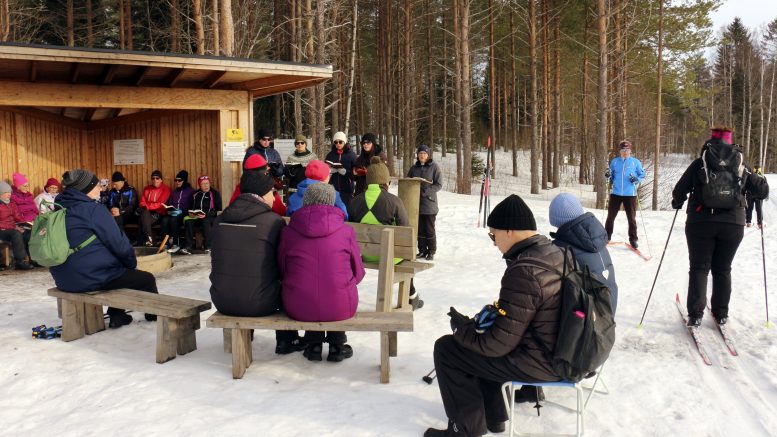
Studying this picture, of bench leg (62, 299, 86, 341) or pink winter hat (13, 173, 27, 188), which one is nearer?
bench leg (62, 299, 86, 341)

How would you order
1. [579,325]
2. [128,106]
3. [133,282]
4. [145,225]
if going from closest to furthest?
[579,325]
[133,282]
[128,106]
[145,225]

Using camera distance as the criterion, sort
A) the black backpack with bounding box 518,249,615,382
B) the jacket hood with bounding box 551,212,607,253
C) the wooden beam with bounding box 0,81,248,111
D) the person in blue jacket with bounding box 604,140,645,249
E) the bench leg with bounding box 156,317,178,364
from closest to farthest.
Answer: the black backpack with bounding box 518,249,615,382 < the jacket hood with bounding box 551,212,607,253 < the bench leg with bounding box 156,317,178,364 < the wooden beam with bounding box 0,81,248,111 < the person in blue jacket with bounding box 604,140,645,249

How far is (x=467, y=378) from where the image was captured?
3.26 meters

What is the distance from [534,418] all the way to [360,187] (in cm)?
618

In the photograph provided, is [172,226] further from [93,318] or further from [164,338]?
[164,338]

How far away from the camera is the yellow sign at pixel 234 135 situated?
995 cm

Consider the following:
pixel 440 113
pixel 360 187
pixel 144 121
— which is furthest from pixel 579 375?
pixel 440 113

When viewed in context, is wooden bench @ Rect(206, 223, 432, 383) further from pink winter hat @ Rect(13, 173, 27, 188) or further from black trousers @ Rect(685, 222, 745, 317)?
pink winter hat @ Rect(13, 173, 27, 188)

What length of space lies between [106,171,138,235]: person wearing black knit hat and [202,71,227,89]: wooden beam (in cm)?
234

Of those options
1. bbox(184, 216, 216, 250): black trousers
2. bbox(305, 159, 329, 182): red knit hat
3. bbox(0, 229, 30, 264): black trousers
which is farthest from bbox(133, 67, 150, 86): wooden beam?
bbox(305, 159, 329, 182): red knit hat

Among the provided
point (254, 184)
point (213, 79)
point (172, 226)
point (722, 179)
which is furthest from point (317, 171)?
point (172, 226)

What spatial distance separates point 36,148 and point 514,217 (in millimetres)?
10099

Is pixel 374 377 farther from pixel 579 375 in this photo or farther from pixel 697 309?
pixel 697 309

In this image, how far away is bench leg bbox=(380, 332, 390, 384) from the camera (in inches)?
165
